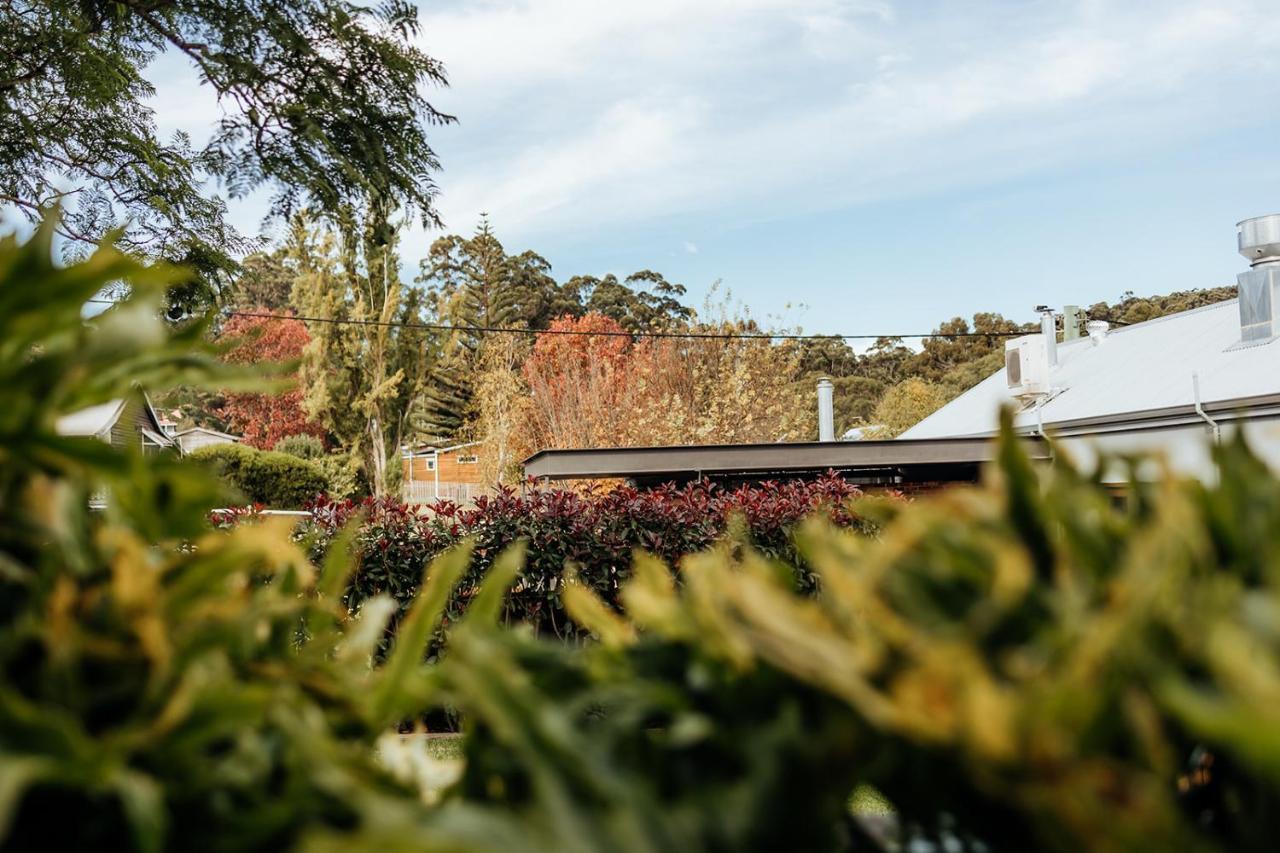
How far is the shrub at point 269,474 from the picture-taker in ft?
75.5

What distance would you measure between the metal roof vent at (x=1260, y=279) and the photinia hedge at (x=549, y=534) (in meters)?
10.4

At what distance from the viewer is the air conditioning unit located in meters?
16.4

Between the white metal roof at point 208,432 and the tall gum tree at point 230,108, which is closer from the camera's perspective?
the tall gum tree at point 230,108

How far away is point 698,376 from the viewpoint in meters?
20.1

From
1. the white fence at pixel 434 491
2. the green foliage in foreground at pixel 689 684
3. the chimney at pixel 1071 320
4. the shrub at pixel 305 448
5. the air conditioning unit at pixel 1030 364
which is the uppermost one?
the chimney at pixel 1071 320

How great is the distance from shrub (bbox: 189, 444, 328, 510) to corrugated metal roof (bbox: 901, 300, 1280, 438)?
16.4 metres

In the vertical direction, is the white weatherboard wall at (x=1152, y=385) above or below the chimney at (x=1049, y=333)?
below

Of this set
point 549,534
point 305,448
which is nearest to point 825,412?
point 549,534

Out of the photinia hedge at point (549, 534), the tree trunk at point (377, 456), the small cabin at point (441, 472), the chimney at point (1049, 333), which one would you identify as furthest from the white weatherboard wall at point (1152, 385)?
the tree trunk at point (377, 456)

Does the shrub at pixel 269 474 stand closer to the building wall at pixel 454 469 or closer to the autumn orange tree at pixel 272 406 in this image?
the autumn orange tree at pixel 272 406

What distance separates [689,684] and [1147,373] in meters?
17.2

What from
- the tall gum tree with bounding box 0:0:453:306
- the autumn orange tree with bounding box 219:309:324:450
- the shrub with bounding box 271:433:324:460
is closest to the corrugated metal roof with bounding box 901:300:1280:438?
the tall gum tree with bounding box 0:0:453:306

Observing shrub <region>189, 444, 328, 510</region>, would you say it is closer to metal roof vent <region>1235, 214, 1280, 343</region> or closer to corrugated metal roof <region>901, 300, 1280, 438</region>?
corrugated metal roof <region>901, 300, 1280, 438</region>

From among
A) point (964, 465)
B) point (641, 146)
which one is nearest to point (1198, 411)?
point (964, 465)
